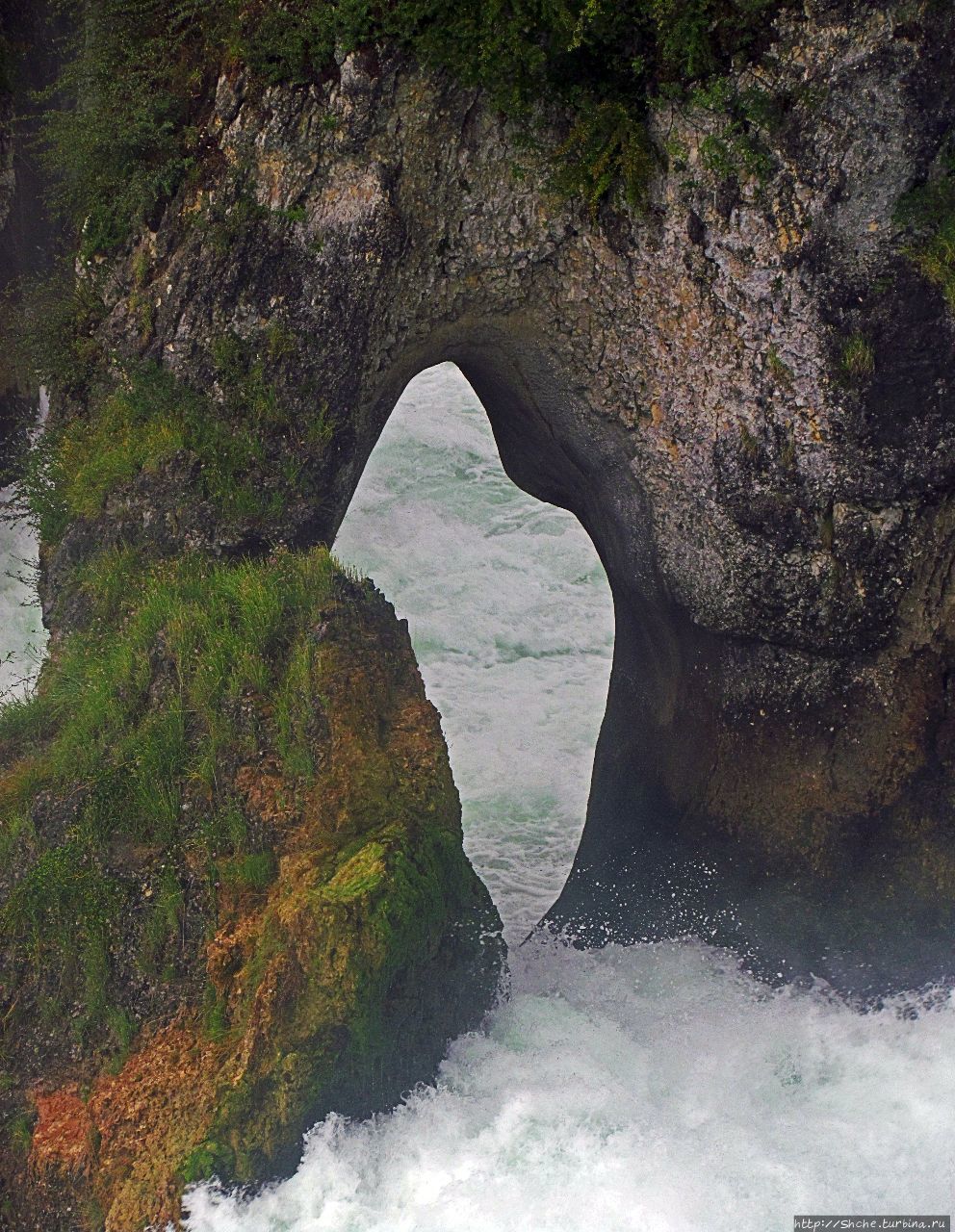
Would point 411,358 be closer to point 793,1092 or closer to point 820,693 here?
point 820,693

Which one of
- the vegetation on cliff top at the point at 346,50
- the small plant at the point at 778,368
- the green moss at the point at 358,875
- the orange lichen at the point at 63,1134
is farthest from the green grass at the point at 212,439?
the orange lichen at the point at 63,1134

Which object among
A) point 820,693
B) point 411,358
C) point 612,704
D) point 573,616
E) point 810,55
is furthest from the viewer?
point 573,616

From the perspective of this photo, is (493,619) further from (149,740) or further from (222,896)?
(222,896)

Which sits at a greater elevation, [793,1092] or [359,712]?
[359,712]

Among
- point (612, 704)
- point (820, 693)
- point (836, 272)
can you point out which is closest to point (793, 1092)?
point (820, 693)

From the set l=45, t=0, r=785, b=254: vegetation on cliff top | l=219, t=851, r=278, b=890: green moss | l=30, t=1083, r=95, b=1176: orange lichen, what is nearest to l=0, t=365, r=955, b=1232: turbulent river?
l=30, t=1083, r=95, b=1176: orange lichen
